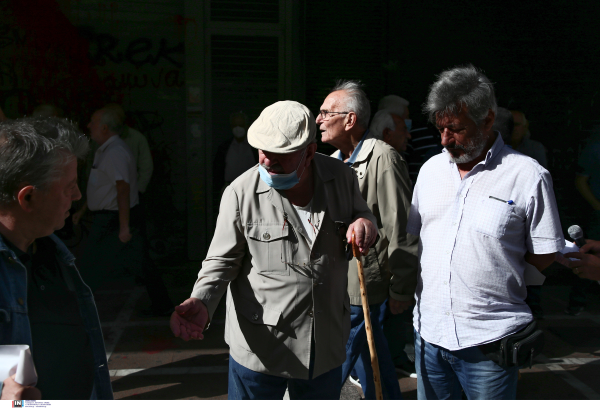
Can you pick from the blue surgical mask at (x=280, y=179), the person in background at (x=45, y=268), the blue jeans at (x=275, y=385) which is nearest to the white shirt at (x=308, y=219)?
the blue surgical mask at (x=280, y=179)

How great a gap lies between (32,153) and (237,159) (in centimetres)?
512

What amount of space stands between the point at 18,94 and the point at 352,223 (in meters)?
5.77

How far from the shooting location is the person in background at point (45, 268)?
1613 mm

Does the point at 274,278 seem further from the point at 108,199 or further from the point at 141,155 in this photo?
the point at 141,155

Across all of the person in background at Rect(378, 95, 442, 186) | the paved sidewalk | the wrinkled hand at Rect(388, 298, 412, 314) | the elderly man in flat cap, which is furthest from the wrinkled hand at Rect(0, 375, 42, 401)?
the person in background at Rect(378, 95, 442, 186)

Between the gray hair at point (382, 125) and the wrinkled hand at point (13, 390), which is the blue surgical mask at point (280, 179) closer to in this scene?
the wrinkled hand at point (13, 390)

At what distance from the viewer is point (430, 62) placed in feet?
22.3

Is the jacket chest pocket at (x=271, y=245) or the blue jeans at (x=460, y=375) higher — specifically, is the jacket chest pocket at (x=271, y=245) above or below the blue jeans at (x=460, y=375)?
above

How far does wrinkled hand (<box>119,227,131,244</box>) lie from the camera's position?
468 centimetres

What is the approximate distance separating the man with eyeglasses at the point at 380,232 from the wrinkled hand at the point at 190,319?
3.76ft

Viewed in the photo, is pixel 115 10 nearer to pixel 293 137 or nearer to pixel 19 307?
pixel 293 137

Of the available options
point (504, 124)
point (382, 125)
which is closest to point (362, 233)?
point (504, 124)

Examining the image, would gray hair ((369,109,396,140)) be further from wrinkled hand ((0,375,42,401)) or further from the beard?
wrinkled hand ((0,375,42,401))
